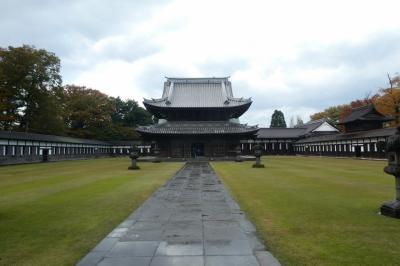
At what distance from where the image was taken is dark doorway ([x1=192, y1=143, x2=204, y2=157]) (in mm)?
→ 47562

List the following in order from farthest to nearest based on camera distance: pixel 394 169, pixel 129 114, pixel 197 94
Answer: pixel 129 114 → pixel 197 94 → pixel 394 169

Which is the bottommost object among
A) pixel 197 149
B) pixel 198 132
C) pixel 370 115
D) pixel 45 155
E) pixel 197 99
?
pixel 45 155

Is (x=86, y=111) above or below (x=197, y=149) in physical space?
above

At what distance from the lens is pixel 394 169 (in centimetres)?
905

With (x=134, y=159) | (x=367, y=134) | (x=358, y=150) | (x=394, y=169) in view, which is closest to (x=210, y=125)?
(x=134, y=159)

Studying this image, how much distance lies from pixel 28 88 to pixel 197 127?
83.9ft

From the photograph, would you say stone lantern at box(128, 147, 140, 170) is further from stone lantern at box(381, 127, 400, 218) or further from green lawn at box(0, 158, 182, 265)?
stone lantern at box(381, 127, 400, 218)

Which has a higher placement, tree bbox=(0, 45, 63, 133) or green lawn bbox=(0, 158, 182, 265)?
tree bbox=(0, 45, 63, 133)

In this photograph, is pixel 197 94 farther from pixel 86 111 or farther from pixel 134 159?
pixel 86 111

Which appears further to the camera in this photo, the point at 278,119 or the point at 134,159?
the point at 278,119

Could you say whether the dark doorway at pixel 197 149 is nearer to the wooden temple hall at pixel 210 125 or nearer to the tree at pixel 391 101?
the wooden temple hall at pixel 210 125

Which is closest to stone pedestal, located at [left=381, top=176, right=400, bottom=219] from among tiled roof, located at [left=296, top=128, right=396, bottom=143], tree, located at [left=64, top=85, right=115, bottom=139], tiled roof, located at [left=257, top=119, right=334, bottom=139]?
tiled roof, located at [left=296, top=128, right=396, bottom=143]

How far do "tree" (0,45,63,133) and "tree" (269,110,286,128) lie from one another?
68.3 meters

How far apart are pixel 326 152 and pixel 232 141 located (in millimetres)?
22098
